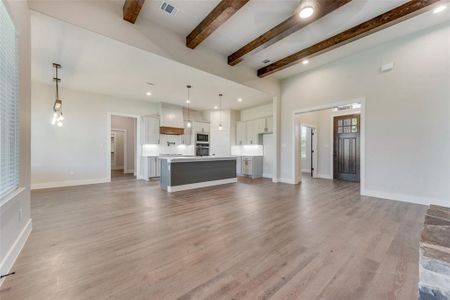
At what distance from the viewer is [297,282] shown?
64.6 inches

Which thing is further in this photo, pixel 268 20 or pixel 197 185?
pixel 197 185

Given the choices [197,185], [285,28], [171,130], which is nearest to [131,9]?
[285,28]

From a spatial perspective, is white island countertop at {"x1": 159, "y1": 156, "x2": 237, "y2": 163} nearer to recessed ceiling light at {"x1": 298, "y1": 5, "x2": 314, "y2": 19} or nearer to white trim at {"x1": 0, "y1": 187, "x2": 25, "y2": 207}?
white trim at {"x1": 0, "y1": 187, "x2": 25, "y2": 207}

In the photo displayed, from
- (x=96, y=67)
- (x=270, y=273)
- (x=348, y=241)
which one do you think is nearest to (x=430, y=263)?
(x=270, y=273)

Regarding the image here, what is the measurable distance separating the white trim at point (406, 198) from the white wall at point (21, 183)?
6.23m

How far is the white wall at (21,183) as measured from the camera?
1.76 meters

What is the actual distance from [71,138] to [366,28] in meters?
8.20

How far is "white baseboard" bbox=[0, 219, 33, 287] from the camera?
1708 mm

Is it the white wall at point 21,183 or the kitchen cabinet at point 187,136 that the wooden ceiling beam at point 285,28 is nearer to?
the white wall at point 21,183

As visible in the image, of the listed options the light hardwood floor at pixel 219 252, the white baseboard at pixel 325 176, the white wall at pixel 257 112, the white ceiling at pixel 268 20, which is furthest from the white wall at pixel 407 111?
the white wall at pixel 257 112

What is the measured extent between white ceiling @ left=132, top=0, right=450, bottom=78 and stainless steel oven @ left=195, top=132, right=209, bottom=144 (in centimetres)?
477

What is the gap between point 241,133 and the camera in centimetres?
875

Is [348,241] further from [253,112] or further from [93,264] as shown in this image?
[253,112]

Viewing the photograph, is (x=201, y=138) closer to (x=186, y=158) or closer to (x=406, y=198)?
(x=186, y=158)
